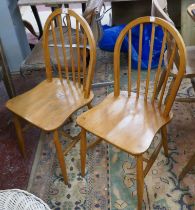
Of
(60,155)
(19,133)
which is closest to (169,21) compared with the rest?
(60,155)

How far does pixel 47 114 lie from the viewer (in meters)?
1.42

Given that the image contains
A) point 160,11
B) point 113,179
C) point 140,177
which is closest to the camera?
point 140,177

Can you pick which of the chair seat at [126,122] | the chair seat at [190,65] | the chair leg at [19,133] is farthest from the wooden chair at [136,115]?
the chair leg at [19,133]

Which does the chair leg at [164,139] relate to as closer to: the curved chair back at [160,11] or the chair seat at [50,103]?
the chair seat at [50,103]

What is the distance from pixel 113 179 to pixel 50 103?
61cm

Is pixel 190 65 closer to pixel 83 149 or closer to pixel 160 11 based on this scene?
pixel 160 11

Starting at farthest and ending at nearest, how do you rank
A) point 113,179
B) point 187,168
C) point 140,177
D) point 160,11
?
point 113,179, point 187,168, point 160,11, point 140,177

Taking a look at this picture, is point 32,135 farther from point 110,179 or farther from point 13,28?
point 13,28

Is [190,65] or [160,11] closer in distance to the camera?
[160,11]

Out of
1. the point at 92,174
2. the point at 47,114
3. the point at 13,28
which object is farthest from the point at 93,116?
the point at 13,28

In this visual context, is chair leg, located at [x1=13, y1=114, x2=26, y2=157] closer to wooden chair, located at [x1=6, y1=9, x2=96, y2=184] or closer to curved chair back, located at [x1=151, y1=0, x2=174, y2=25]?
wooden chair, located at [x1=6, y1=9, x2=96, y2=184]

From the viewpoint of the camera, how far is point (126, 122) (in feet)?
4.34

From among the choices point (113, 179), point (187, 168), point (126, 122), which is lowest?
point (113, 179)

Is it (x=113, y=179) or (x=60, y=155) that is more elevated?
(x=60, y=155)
